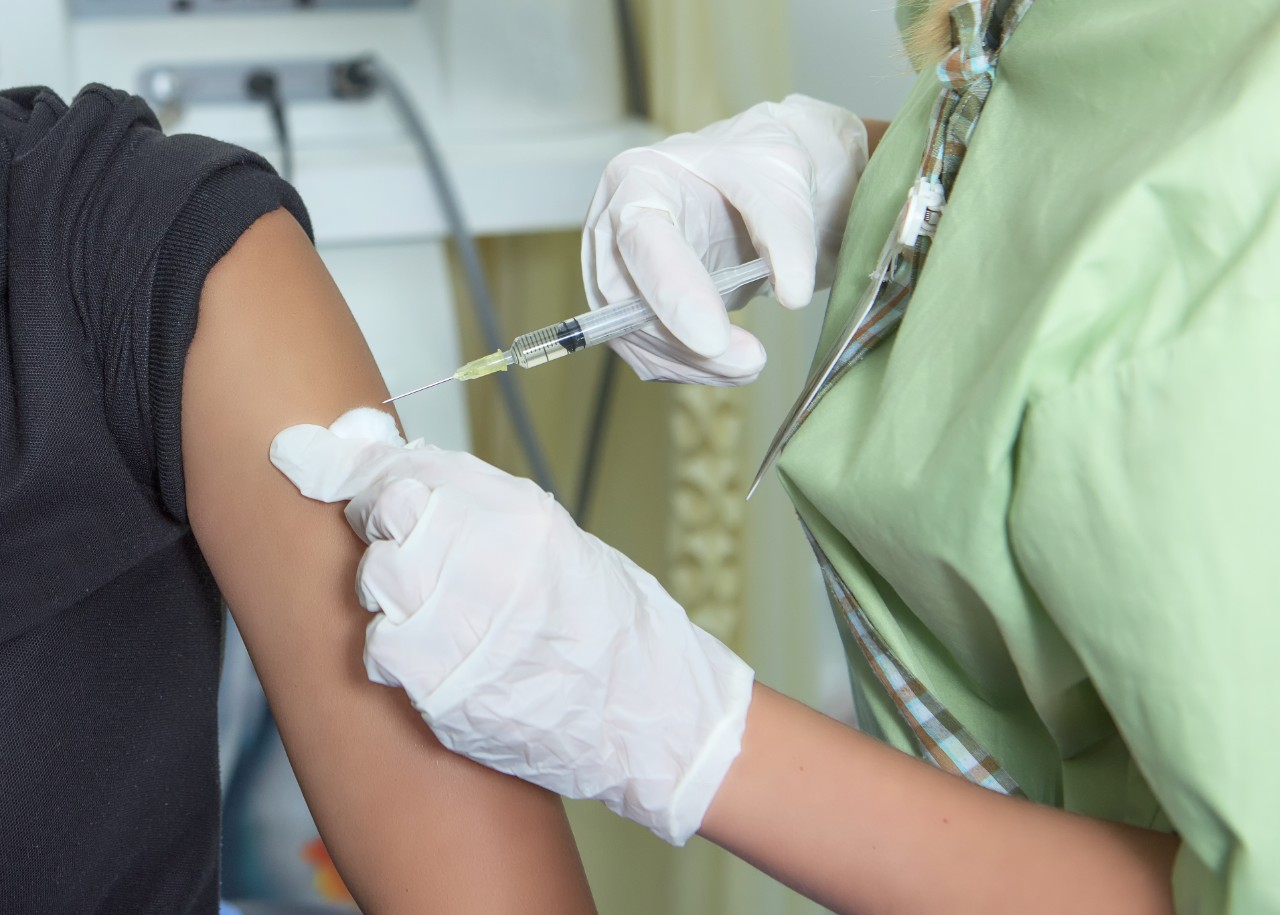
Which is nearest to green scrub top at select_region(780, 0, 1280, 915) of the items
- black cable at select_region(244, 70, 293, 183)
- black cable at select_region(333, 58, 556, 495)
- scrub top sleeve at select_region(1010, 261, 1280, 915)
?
scrub top sleeve at select_region(1010, 261, 1280, 915)

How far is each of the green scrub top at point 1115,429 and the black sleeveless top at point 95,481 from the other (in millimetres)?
420

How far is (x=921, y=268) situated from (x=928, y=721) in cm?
28

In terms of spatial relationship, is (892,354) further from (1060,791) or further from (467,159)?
(467,159)

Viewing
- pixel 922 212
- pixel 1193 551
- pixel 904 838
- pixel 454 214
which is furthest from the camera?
pixel 454 214

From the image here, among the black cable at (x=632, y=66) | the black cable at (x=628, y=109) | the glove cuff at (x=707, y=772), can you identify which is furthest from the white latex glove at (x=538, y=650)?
the black cable at (x=632, y=66)

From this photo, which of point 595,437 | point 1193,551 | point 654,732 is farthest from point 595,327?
point 595,437

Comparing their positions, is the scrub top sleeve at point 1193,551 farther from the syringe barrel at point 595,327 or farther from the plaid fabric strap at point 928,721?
the syringe barrel at point 595,327

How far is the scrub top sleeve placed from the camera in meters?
0.48

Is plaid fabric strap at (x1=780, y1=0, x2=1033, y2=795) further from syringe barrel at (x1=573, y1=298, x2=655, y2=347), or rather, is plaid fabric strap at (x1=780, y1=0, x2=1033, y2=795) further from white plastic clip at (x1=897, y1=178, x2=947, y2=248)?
syringe barrel at (x1=573, y1=298, x2=655, y2=347)

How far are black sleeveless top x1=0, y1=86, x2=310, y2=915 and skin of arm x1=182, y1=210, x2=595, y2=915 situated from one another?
0.03 m

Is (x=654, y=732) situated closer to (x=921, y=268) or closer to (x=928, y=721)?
(x=928, y=721)

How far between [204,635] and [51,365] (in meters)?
0.22

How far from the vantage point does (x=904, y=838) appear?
0.59 meters

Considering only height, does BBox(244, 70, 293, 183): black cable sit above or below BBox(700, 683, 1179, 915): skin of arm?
above
